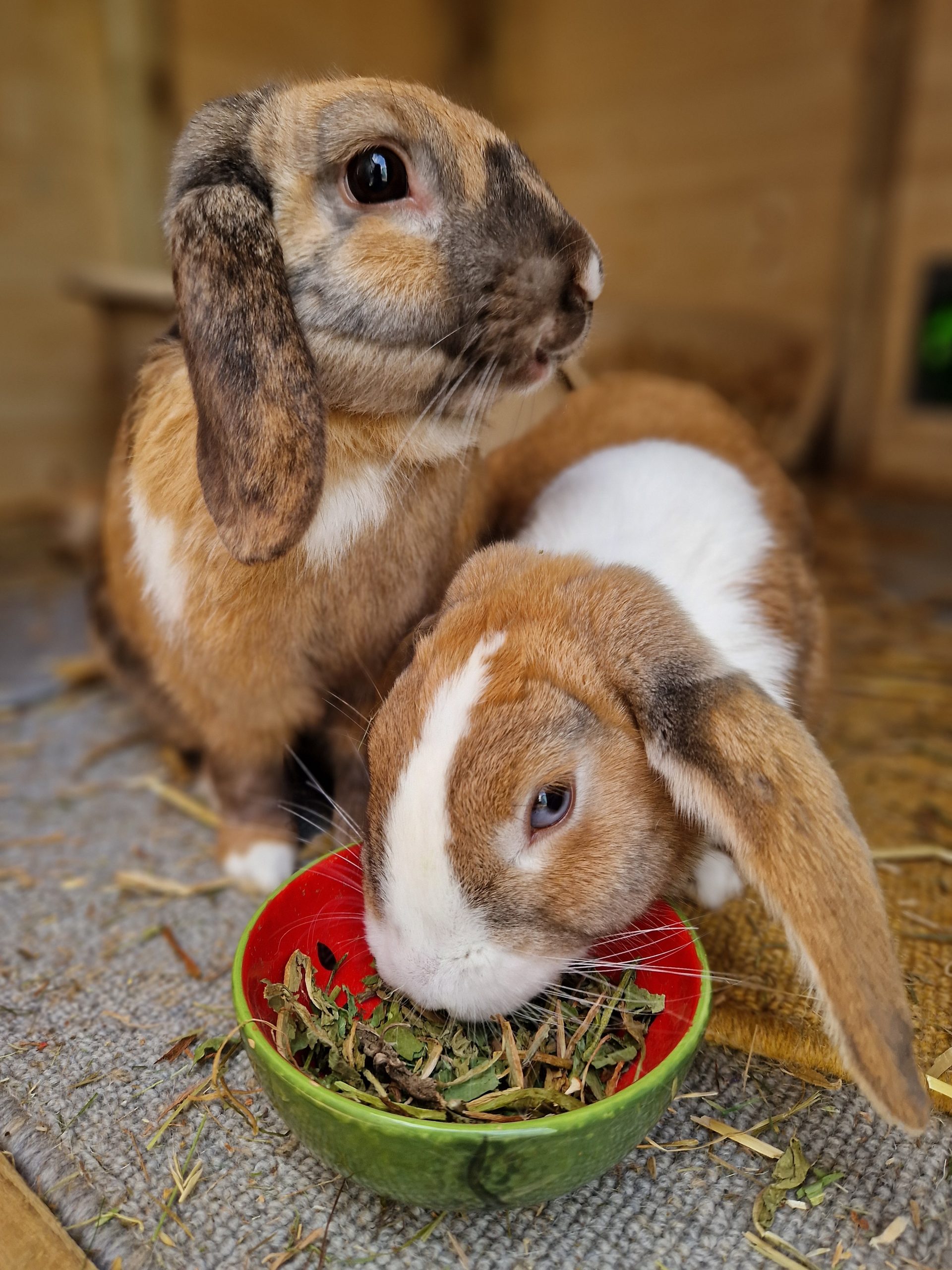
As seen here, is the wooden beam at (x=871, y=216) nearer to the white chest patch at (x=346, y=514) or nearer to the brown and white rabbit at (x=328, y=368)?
the brown and white rabbit at (x=328, y=368)

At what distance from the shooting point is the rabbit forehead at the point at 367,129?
4.43 ft

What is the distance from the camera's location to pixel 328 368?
1361 millimetres

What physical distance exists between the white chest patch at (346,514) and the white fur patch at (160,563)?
217 mm

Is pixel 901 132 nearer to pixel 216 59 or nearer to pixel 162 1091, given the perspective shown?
pixel 216 59

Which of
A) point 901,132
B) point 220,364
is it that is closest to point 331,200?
point 220,364

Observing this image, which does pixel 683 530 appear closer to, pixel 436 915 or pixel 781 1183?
pixel 436 915

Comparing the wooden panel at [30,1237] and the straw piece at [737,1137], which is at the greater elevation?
the wooden panel at [30,1237]

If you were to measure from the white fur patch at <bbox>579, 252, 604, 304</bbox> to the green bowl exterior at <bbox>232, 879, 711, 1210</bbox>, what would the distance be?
1006 millimetres

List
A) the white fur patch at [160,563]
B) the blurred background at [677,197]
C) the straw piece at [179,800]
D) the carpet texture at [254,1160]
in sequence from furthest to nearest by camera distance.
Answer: the blurred background at [677,197] < the straw piece at [179,800] < the white fur patch at [160,563] < the carpet texture at [254,1160]

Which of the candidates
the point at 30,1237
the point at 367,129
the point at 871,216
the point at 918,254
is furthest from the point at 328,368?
the point at 871,216

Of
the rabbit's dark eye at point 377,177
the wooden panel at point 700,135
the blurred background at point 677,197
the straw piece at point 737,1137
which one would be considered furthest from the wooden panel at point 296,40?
the straw piece at point 737,1137

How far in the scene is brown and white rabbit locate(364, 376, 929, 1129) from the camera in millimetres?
980

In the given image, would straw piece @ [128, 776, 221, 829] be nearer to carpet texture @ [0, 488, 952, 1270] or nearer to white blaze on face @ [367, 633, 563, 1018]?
carpet texture @ [0, 488, 952, 1270]

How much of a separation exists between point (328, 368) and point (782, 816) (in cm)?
84
